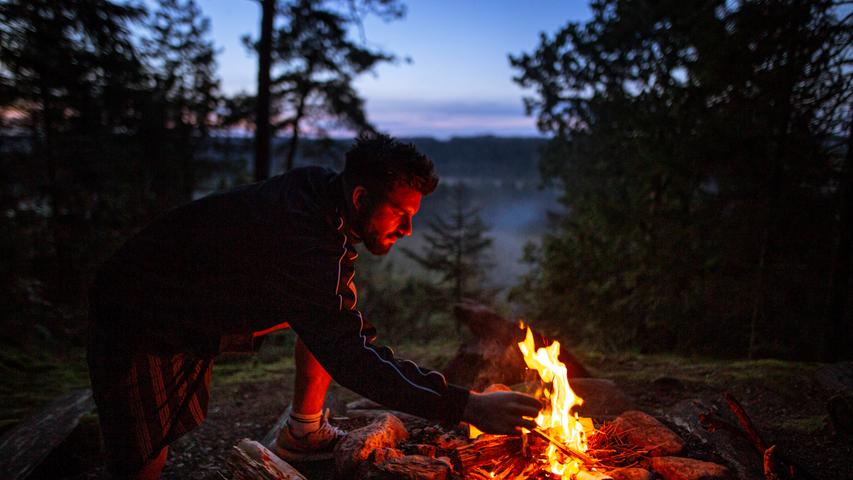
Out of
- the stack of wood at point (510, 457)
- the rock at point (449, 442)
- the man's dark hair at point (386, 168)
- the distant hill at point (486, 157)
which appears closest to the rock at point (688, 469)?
the stack of wood at point (510, 457)

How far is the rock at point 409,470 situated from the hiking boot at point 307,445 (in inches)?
27.4

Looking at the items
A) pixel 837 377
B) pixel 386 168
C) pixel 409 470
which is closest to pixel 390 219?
pixel 386 168

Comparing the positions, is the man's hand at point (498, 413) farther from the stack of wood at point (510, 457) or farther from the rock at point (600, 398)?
the rock at point (600, 398)

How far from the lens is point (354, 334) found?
192cm

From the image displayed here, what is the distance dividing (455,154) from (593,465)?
131ft

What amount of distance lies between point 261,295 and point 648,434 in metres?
2.21

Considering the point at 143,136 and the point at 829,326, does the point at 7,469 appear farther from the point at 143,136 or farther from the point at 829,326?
the point at 143,136

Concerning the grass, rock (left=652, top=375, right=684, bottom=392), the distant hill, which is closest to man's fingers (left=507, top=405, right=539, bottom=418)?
rock (left=652, top=375, right=684, bottom=392)

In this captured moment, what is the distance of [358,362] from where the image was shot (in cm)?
188

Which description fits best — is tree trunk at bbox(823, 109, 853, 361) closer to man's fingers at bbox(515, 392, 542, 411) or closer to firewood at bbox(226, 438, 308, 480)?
man's fingers at bbox(515, 392, 542, 411)

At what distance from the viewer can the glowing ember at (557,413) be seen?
2.40 m

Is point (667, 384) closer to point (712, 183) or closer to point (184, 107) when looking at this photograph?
point (712, 183)

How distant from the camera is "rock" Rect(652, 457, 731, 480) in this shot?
2.20m

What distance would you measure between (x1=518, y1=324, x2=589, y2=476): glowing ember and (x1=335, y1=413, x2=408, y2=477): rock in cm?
81
